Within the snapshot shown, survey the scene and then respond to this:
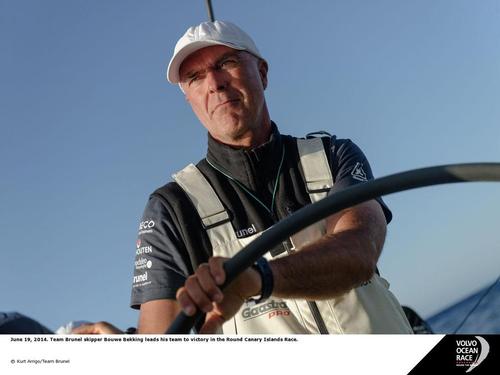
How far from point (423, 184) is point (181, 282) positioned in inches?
A: 44.5

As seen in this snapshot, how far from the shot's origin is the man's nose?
9.94 ft

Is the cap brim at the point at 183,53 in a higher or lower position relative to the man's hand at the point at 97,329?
higher

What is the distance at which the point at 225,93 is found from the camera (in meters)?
3.05

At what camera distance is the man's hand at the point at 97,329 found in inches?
83.9

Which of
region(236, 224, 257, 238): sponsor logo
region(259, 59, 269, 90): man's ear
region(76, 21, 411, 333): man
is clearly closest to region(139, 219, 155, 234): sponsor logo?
region(76, 21, 411, 333): man

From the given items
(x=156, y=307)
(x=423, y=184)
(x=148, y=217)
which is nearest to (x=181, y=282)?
(x=156, y=307)

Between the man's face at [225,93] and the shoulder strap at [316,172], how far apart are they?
0.32 metres

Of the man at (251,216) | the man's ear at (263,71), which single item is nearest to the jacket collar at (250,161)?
the man at (251,216)

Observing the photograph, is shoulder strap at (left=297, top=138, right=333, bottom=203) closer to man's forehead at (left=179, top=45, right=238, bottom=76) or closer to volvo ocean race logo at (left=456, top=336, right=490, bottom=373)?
man's forehead at (left=179, top=45, right=238, bottom=76)

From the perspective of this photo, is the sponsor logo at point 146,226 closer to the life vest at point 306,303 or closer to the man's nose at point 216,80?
the life vest at point 306,303

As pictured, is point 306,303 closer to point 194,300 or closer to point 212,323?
point 212,323

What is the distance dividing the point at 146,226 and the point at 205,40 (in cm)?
77

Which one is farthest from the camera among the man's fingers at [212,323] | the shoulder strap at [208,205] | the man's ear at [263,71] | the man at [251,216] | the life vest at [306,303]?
the man's ear at [263,71]

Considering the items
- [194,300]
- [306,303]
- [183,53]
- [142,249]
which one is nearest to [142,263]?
[142,249]
